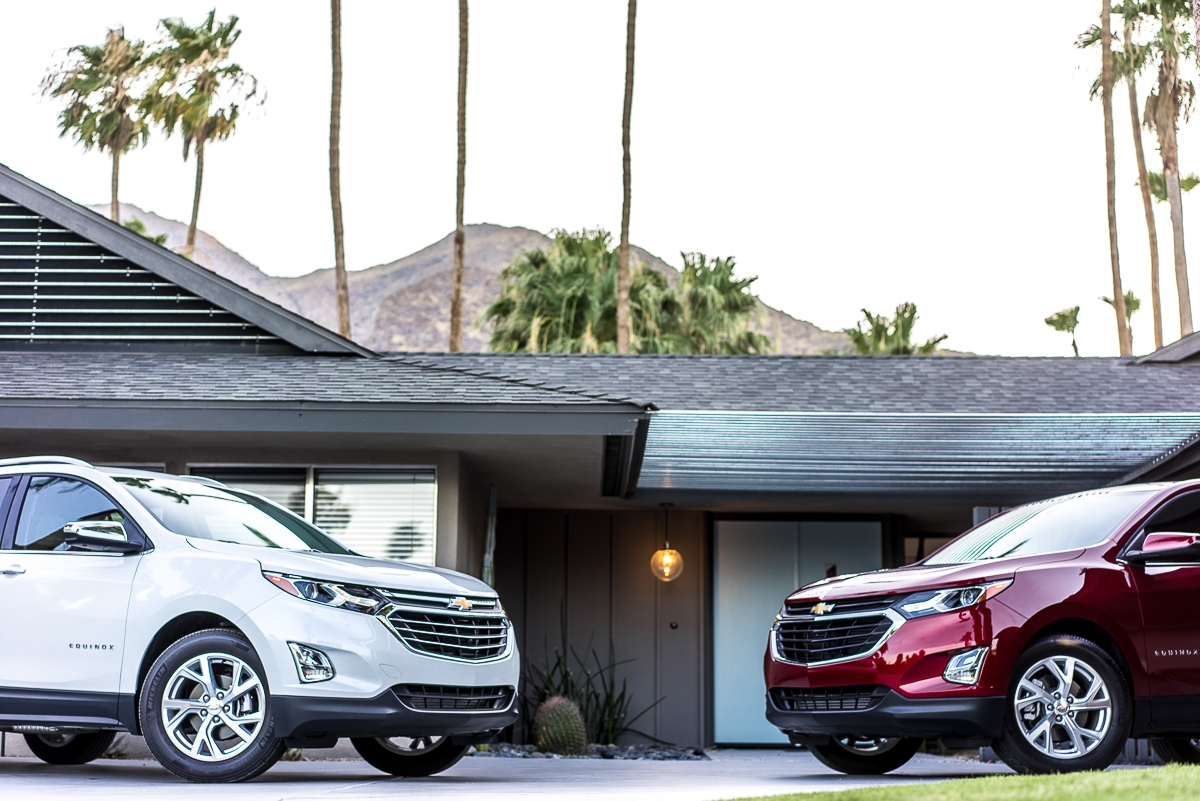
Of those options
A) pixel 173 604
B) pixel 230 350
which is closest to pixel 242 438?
pixel 230 350

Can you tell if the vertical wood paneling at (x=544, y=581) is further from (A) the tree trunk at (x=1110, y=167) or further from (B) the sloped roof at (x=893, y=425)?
(A) the tree trunk at (x=1110, y=167)

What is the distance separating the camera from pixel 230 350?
13484 millimetres

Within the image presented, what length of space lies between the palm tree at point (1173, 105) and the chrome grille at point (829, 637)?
95.3 ft

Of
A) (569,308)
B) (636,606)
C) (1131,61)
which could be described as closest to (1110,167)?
(1131,61)

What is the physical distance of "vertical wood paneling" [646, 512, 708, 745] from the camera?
1672cm

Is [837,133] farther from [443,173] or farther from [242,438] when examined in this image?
[242,438]

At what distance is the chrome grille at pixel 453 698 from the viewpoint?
24.2 ft

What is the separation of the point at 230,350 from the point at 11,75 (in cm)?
2971

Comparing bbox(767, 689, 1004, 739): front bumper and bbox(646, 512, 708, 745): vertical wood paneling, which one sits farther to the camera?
bbox(646, 512, 708, 745): vertical wood paneling

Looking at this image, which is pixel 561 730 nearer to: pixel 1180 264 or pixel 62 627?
pixel 62 627

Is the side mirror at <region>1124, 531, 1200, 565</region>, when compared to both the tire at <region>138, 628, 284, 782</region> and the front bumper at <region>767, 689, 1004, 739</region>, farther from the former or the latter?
the tire at <region>138, 628, 284, 782</region>

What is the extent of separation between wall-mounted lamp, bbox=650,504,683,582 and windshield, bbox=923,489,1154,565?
7739 mm

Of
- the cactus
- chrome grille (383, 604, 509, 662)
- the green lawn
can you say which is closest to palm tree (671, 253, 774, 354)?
the cactus

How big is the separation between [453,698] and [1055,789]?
330 centimetres
